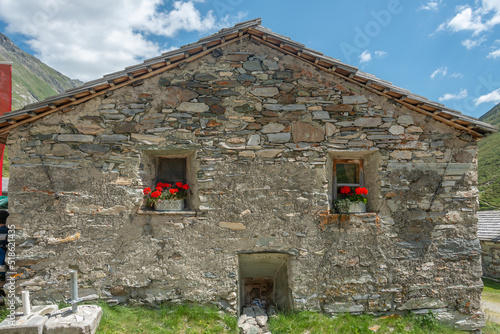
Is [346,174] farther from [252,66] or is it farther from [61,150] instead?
[61,150]

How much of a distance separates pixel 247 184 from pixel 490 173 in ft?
139

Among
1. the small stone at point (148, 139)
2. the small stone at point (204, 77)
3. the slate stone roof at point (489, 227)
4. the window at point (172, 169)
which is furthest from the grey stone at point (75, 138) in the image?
the slate stone roof at point (489, 227)

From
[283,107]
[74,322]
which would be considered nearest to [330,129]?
[283,107]

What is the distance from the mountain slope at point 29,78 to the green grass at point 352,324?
8127 centimetres

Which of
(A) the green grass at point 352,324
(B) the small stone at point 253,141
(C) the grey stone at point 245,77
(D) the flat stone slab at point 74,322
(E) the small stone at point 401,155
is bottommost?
(A) the green grass at point 352,324

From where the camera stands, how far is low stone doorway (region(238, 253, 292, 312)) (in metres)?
4.96

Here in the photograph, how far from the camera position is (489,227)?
11727 mm

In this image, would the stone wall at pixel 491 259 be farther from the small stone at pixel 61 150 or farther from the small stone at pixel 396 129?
the small stone at pixel 61 150

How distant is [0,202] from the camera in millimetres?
5469

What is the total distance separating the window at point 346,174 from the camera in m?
5.21

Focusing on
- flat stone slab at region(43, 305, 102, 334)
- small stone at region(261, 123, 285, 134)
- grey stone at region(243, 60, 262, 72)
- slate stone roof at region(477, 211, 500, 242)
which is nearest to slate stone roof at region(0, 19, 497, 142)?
grey stone at region(243, 60, 262, 72)

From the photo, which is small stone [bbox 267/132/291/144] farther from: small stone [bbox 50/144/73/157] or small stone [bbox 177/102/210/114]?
small stone [bbox 50/144/73/157]

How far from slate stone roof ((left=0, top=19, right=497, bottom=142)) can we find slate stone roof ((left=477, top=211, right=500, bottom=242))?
8921mm

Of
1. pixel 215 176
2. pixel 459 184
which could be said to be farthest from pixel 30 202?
pixel 459 184
